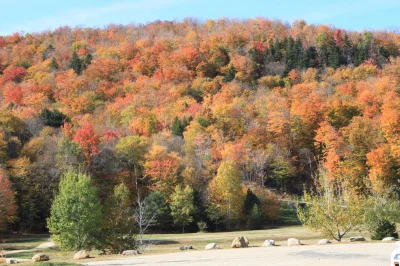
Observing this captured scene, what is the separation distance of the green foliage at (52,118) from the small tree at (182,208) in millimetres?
28368

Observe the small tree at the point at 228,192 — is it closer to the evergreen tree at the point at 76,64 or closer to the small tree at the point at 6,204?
the small tree at the point at 6,204

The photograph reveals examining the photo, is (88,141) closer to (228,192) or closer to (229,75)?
(228,192)

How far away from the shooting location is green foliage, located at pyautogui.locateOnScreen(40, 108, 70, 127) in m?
76.4

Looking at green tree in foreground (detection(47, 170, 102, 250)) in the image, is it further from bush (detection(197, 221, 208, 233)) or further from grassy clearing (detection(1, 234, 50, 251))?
bush (detection(197, 221, 208, 233))

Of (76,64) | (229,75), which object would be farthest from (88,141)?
(76,64)

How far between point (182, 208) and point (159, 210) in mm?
2763

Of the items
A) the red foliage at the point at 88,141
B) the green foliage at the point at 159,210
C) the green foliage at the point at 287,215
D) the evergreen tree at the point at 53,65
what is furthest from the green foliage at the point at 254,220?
the evergreen tree at the point at 53,65

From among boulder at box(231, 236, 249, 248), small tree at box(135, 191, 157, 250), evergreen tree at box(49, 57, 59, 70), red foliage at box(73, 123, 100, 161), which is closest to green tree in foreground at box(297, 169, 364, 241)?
boulder at box(231, 236, 249, 248)

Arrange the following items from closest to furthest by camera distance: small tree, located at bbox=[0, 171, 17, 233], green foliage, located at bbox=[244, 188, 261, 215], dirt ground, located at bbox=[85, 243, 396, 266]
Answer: dirt ground, located at bbox=[85, 243, 396, 266], small tree, located at bbox=[0, 171, 17, 233], green foliage, located at bbox=[244, 188, 261, 215]

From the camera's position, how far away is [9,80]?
108 m

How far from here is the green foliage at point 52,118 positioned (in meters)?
76.4

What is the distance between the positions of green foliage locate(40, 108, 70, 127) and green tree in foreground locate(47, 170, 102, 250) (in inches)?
1881

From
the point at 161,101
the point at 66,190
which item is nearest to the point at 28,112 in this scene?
the point at 161,101

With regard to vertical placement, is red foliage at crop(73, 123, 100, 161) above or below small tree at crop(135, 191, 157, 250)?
above
